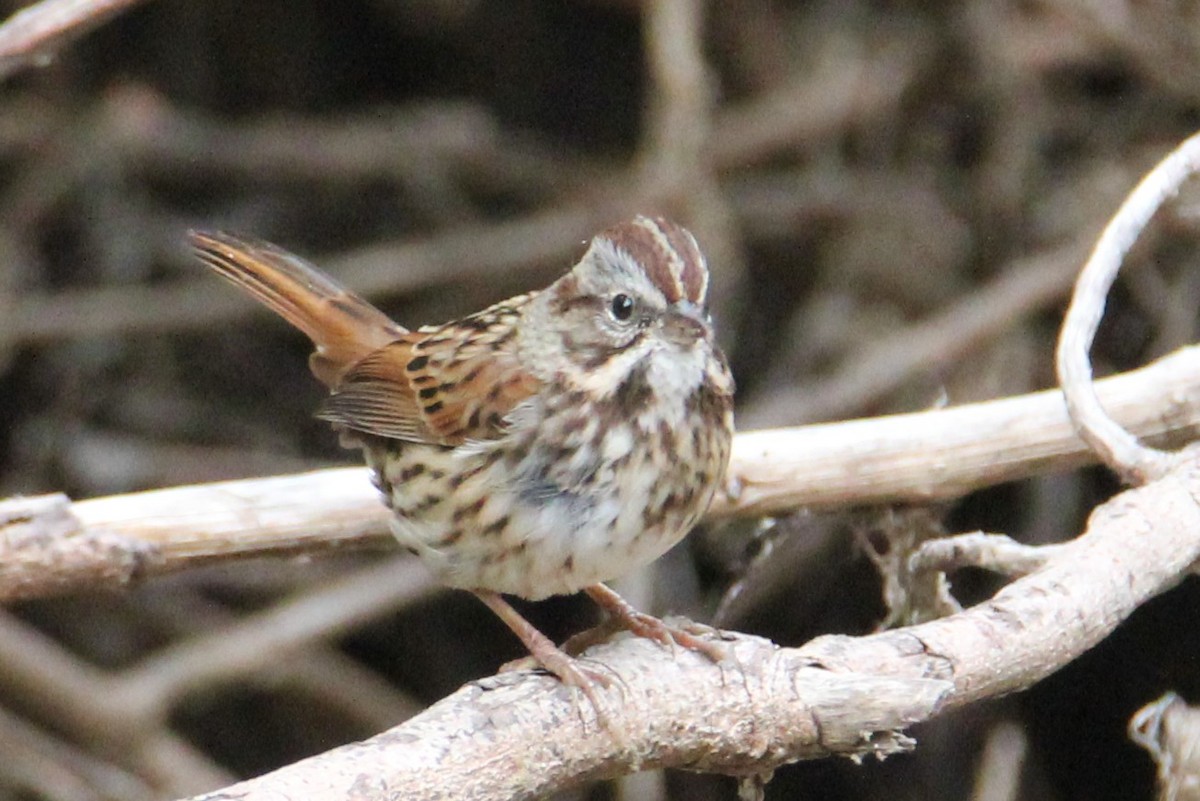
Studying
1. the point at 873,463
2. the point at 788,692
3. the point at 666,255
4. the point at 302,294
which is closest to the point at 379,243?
the point at 302,294

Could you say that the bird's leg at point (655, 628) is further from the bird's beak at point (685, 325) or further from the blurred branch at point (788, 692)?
the bird's beak at point (685, 325)

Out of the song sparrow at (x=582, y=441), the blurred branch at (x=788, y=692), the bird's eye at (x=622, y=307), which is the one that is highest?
the bird's eye at (x=622, y=307)

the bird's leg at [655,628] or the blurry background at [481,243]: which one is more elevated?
the blurry background at [481,243]

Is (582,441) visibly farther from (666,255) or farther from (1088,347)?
(1088,347)

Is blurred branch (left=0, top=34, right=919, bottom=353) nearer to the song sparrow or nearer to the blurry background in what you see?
the blurry background

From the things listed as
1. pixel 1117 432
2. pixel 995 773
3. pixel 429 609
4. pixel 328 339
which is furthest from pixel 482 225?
pixel 1117 432

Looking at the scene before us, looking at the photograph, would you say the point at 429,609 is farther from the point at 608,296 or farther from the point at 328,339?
the point at 608,296

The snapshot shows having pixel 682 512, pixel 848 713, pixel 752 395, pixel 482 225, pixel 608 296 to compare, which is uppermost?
pixel 482 225

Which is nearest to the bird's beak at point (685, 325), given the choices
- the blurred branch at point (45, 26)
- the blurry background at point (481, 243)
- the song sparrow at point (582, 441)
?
the song sparrow at point (582, 441)
